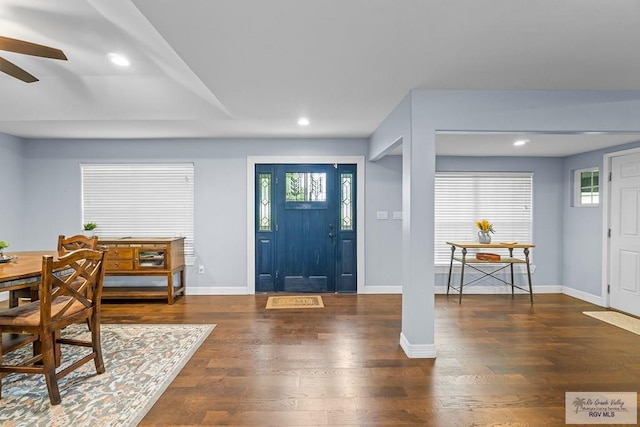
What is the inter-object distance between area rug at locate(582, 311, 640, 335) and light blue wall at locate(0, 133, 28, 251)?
25.5 feet

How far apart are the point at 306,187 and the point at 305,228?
0.62m

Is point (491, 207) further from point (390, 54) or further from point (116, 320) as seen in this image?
point (116, 320)

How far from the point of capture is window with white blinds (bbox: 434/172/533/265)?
558 cm

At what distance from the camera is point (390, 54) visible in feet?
7.64

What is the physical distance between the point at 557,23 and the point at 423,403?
2448mm

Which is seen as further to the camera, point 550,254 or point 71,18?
point 550,254

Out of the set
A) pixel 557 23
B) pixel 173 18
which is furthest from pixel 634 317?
pixel 173 18

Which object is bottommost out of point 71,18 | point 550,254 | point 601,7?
point 550,254

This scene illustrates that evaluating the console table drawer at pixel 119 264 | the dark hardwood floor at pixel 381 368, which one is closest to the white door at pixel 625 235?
the dark hardwood floor at pixel 381 368

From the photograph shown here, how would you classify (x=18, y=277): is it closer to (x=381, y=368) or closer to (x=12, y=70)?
(x=12, y=70)

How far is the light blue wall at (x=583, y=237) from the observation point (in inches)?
191

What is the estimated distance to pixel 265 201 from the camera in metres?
5.26

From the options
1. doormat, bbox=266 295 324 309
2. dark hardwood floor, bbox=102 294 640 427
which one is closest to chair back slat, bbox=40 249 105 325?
dark hardwood floor, bbox=102 294 640 427

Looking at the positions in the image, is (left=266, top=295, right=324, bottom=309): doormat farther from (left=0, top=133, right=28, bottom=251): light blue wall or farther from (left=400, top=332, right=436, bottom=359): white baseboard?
(left=0, top=133, right=28, bottom=251): light blue wall
